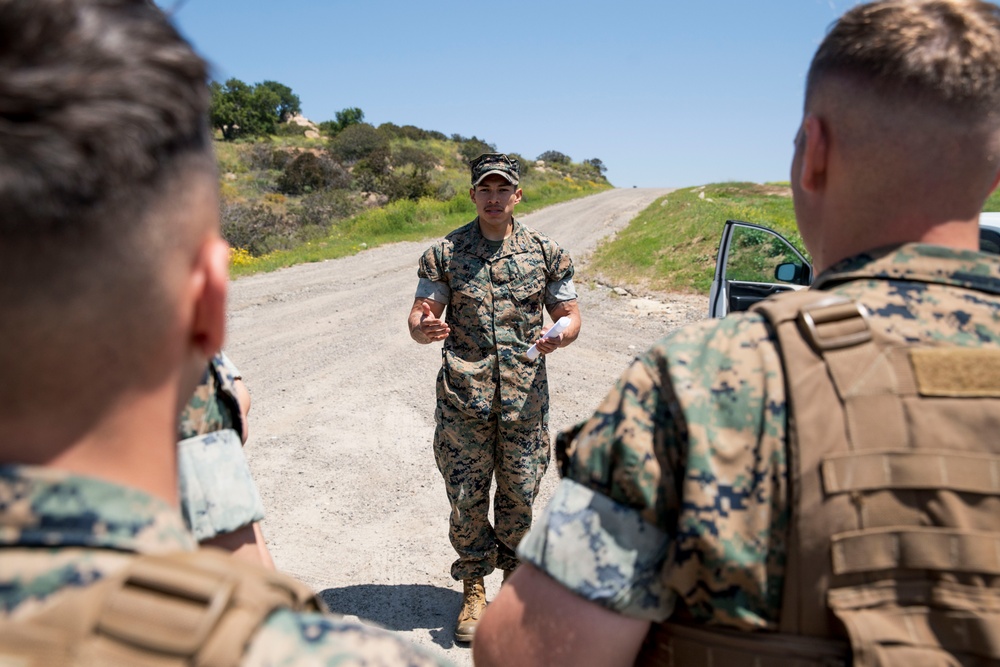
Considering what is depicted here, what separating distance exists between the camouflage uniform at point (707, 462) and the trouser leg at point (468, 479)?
228cm

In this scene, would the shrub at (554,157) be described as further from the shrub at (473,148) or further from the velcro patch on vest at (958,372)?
the velcro patch on vest at (958,372)

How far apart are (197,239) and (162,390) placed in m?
0.17

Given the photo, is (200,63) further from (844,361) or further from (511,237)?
(511,237)

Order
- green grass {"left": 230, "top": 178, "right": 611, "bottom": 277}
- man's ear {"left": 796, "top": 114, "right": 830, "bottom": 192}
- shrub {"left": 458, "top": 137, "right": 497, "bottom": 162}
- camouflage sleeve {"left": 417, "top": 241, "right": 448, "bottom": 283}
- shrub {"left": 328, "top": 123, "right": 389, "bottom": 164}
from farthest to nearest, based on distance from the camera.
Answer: shrub {"left": 458, "top": 137, "right": 497, "bottom": 162} < shrub {"left": 328, "top": 123, "right": 389, "bottom": 164} < green grass {"left": 230, "top": 178, "right": 611, "bottom": 277} < camouflage sleeve {"left": 417, "top": 241, "right": 448, "bottom": 283} < man's ear {"left": 796, "top": 114, "right": 830, "bottom": 192}

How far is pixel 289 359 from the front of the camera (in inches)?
315

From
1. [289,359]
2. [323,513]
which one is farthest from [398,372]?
[323,513]

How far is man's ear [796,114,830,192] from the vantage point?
1302 mm

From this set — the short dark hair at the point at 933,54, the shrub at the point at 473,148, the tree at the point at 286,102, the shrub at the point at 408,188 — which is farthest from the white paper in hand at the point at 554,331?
the tree at the point at 286,102

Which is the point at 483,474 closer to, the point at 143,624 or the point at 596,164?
the point at 143,624

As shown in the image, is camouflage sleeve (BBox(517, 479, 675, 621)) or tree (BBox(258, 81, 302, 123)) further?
tree (BBox(258, 81, 302, 123))

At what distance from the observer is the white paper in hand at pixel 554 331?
3.46 m

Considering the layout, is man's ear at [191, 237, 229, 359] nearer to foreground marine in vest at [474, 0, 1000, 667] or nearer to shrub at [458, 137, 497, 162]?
foreground marine in vest at [474, 0, 1000, 667]

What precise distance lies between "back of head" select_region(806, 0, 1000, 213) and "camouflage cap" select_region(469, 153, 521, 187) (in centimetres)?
242

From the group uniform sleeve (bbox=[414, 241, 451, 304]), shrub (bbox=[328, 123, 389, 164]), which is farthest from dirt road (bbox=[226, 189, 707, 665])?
shrub (bbox=[328, 123, 389, 164])
